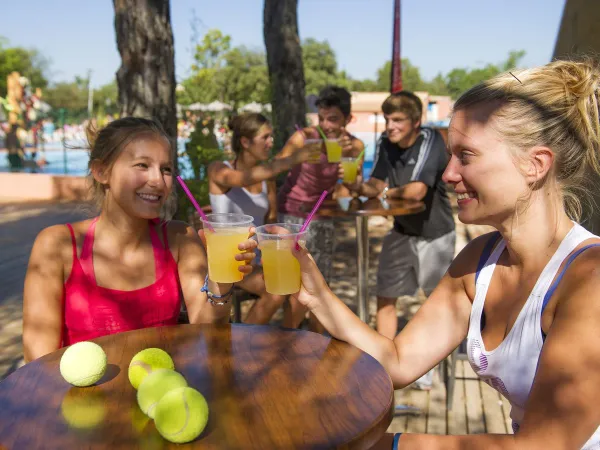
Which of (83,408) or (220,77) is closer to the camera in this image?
(83,408)

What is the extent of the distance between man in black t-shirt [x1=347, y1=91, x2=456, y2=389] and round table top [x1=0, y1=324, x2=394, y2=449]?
2.41 meters

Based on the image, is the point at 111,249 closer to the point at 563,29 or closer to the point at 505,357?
the point at 505,357

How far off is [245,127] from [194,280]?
2.35m

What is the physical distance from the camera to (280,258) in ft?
5.91

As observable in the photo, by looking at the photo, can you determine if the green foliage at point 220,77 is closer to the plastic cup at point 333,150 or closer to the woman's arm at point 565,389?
the plastic cup at point 333,150

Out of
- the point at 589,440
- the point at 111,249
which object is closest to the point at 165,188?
the point at 111,249

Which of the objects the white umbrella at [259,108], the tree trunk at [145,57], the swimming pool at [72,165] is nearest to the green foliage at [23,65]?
the swimming pool at [72,165]

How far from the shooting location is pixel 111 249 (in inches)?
91.0

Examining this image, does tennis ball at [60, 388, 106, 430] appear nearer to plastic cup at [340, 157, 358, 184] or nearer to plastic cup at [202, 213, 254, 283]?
plastic cup at [202, 213, 254, 283]

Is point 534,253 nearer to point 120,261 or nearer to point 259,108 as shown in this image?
point 120,261

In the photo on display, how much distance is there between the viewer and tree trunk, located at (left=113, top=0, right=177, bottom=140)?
4.82 metres

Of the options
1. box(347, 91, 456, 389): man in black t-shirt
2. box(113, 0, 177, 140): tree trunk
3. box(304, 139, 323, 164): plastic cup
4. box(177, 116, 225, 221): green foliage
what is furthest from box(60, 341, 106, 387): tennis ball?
box(177, 116, 225, 221): green foliage

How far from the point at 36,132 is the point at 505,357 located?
20.5 m

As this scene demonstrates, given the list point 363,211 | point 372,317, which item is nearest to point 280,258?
point 363,211
